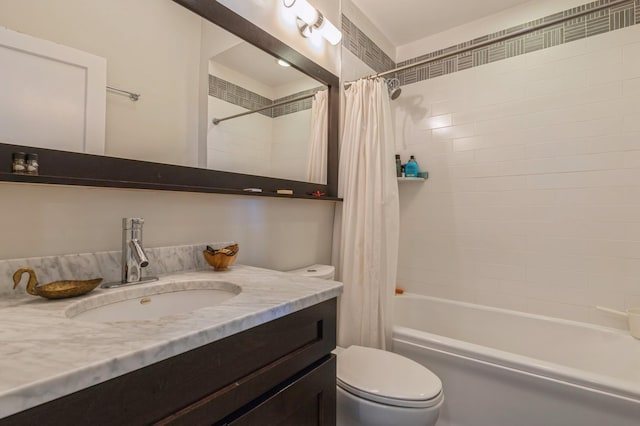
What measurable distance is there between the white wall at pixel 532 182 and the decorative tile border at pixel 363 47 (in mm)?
281

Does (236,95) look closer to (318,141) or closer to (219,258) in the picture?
(318,141)

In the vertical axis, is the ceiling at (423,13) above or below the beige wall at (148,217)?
above

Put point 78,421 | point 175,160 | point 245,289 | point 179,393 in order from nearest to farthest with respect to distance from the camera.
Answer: point 78,421, point 179,393, point 245,289, point 175,160

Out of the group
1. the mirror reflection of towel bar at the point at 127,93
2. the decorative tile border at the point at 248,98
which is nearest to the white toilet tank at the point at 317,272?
the decorative tile border at the point at 248,98

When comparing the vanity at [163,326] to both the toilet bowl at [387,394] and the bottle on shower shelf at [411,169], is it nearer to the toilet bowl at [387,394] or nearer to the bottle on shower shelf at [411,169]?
the toilet bowl at [387,394]

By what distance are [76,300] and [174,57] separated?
2.88 feet

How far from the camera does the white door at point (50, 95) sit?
2.53 feet

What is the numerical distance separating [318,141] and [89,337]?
4.89 feet

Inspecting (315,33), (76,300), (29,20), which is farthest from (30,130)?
(315,33)

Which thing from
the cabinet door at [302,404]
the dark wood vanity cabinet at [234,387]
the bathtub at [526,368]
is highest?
the dark wood vanity cabinet at [234,387]

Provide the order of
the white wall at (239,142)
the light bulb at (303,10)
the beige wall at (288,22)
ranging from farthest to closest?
the light bulb at (303,10), the beige wall at (288,22), the white wall at (239,142)

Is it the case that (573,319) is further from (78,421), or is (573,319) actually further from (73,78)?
(73,78)

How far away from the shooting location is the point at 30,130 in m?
0.80

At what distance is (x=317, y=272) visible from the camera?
1579 millimetres
